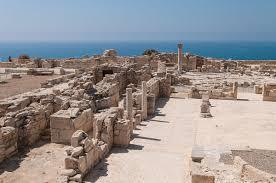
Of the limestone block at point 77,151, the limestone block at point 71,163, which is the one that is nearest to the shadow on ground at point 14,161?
the limestone block at point 71,163

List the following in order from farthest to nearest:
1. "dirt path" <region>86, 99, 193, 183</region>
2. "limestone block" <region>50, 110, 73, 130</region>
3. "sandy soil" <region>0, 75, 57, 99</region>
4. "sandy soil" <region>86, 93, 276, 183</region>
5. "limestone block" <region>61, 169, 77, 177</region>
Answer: "sandy soil" <region>0, 75, 57, 99</region> < "limestone block" <region>50, 110, 73, 130</region> < "sandy soil" <region>86, 93, 276, 183</region> < "dirt path" <region>86, 99, 193, 183</region> < "limestone block" <region>61, 169, 77, 177</region>

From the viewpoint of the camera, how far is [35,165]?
37.6ft

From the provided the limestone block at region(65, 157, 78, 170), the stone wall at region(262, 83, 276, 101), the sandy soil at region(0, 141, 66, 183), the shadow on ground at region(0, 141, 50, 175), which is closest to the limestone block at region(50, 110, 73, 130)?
the sandy soil at region(0, 141, 66, 183)

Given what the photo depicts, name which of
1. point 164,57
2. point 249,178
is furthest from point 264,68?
point 249,178

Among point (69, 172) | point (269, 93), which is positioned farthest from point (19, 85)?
point (69, 172)

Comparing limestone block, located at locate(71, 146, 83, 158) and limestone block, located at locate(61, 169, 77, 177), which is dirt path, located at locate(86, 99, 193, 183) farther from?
limestone block, located at locate(71, 146, 83, 158)

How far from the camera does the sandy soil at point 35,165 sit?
34.4 ft

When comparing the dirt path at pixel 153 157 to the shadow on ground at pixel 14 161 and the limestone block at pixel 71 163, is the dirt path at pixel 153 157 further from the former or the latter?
the shadow on ground at pixel 14 161

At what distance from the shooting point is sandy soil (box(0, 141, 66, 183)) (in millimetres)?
10477

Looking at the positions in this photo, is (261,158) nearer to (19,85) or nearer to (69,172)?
(69,172)

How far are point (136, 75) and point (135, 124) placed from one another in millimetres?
10906

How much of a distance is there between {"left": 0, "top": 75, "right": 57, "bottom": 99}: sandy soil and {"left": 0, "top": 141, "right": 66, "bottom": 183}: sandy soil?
1102 cm

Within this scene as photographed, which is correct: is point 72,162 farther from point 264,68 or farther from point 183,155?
point 264,68

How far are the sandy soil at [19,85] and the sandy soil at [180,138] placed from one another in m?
10.4
